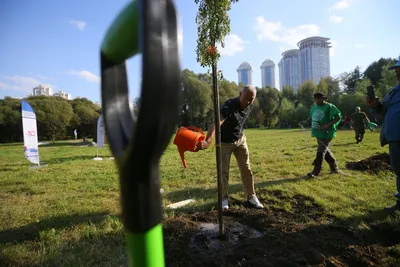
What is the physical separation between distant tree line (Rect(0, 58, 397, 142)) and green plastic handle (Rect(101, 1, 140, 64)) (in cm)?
1935

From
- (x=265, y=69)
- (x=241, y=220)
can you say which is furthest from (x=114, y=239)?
(x=265, y=69)

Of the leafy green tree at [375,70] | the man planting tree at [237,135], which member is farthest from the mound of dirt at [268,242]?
the leafy green tree at [375,70]

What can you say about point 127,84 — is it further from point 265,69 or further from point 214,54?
point 265,69

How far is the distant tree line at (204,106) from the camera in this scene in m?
37.0

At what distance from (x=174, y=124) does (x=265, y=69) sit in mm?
145760

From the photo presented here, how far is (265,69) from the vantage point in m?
138

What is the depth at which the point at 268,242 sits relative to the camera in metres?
2.95

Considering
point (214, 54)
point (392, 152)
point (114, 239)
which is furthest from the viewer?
point (392, 152)

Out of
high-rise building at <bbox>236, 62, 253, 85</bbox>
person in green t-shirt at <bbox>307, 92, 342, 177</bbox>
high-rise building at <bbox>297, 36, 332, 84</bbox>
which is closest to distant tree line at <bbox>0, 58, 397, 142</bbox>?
person in green t-shirt at <bbox>307, 92, 342, 177</bbox>

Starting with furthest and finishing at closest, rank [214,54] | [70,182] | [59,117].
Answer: [59,117], [70,182], [214,54]

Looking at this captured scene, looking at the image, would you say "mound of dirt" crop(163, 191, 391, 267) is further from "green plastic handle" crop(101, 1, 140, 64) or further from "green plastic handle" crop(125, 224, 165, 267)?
"green plastic handle" crop(101, 1, 140, 64)

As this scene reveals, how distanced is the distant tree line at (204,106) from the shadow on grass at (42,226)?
16046 mm

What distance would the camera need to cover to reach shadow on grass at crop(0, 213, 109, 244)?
345 cm

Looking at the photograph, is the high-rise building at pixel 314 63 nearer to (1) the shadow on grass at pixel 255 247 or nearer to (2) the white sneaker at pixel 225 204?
(2) the white sneaker at pixel 225 204
